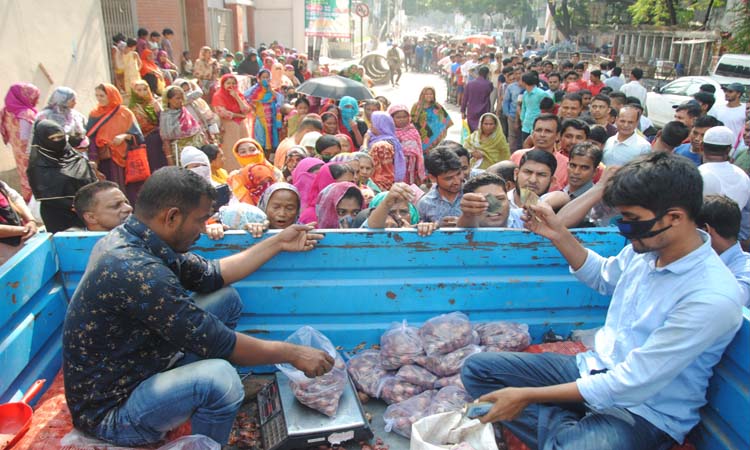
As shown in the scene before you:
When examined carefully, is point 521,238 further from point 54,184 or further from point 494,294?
point 54,184

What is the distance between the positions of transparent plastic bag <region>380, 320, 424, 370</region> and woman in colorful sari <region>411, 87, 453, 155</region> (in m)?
5.22

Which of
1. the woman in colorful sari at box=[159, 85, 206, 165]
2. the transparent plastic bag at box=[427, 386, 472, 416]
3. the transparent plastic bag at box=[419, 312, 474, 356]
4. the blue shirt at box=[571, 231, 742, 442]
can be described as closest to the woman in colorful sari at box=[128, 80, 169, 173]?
the woman in colorful sari at box=[159, 85, 206, 165]

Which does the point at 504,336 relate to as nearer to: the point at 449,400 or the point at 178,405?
the point at 449,400

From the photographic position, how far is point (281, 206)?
3.46 meters

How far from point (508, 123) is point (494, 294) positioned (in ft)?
26.7

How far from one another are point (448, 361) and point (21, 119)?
5.64m

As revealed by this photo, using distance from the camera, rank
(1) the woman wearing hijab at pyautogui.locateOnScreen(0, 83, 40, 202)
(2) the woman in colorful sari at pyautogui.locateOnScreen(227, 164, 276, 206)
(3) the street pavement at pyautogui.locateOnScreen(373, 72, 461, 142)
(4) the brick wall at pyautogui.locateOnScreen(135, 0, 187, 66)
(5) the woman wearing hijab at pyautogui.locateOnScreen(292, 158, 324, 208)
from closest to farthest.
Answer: (5) the woman wearing hijab at pyautogui.locateOnScreen(292, 158, 324, 208) → (2) the woman in colorful sari at pyautogui.locateOnScreen(227, 164, 276, 206) → (1) the woman wearing hijab at pyautogui.locateOnScreen(0, 83, 40, 202) → (4) the brick wall at pyautogui.locateOnScreen(135, 0, 187, 66) → (3) the street pavement at pyautogui.locateOnScreen(373, 72, 461, 142)

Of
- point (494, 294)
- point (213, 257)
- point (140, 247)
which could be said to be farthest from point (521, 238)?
point (140, 247)

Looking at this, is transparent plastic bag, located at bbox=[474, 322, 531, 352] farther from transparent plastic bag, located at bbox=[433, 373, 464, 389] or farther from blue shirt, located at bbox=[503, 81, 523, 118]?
blue shirt, located at bbox=[503, 81, 523, 118]

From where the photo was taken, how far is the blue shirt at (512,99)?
1002 cm

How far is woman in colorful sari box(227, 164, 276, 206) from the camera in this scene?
4598mm

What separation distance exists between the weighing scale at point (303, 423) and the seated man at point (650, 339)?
0.67 m

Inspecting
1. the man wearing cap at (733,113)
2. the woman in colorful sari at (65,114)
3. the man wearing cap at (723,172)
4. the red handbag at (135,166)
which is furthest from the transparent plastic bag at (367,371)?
the man wearing cap at (733,113)

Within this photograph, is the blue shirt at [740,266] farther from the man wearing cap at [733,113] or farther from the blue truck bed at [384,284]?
the man wearing cap at [733,113]
